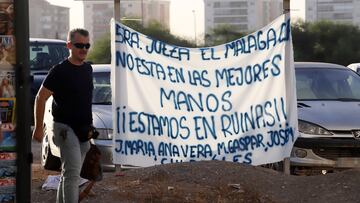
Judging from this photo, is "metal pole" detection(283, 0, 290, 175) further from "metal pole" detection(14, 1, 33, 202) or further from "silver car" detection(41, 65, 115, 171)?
"metal pole" detection(14, 1, 33, 202)

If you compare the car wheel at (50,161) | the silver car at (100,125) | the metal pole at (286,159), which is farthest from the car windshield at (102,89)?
the metal pole at (286,159)

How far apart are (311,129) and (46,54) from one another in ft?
24.8

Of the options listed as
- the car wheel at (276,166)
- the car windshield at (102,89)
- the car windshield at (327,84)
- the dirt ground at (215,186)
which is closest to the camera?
the dirt ground at (215,186)

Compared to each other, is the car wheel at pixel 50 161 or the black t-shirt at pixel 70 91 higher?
the black t-shirt at pixel 70 91

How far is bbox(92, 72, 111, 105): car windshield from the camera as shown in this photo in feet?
33.9

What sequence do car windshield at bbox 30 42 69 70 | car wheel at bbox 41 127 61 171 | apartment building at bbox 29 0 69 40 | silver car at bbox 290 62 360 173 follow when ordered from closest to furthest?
silver car at bbox 290 62 360 173, car wheel at bbox 41 127 61 171, car windshield at bbox 30 42 69 70, apartment building at bbox 29 0 69 40

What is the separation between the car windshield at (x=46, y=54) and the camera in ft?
49.4

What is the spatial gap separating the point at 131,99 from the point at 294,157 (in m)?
1.97

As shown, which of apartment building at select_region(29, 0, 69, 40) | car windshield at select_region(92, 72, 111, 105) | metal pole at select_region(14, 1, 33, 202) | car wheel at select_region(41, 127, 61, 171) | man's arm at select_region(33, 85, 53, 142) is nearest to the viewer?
metal pole at select_region(14, 1, 33, 202)

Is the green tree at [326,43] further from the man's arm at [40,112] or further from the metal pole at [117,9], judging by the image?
the man's arm at [40,112]

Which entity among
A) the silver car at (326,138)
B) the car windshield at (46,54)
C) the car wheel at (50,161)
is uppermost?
the car windshield at (46,54)

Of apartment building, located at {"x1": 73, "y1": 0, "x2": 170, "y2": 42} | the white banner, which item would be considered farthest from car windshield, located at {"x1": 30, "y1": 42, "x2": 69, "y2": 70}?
apartment building, located at {"x1": 73, "y1": 0, "x2": 170, "y2": 42}

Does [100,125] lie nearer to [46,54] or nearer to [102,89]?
[102,89]

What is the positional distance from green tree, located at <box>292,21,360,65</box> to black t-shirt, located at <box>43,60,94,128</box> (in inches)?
2396
